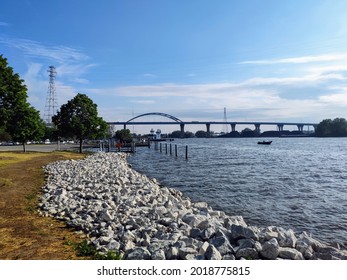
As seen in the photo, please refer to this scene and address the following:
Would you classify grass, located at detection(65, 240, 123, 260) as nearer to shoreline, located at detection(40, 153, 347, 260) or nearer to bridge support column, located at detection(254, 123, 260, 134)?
shoreline, located at detection(40, 153, 347, 260)

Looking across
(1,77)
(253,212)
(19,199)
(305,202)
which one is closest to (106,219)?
(19,199)

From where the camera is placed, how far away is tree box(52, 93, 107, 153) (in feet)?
155

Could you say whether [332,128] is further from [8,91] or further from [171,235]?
[171,235]

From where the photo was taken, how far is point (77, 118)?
155 feet

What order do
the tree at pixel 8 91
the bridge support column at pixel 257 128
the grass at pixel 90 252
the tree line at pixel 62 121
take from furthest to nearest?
the bridge support column at pixel 257 128 → the tree line at pixel 62 121 → the tree at pixel 8 91 → the grass at pixel 90 252

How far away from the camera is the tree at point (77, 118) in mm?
47325

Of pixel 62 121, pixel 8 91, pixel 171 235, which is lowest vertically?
pixel 171 235

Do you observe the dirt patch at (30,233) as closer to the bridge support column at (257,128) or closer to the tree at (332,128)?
the bridge support column at (257,128)

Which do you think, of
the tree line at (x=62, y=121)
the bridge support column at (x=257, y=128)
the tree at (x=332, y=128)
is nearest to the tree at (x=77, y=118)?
the tree line at (x=62, y=121)

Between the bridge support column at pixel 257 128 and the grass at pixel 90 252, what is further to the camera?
the bridge support column at pixel 257 128

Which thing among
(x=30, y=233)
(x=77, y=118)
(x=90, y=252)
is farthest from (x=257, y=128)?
(x=90, y=252)

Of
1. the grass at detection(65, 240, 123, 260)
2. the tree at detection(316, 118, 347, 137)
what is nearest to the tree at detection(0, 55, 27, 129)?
the grass at detection(65, 240, 123, 260)
